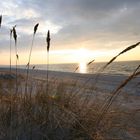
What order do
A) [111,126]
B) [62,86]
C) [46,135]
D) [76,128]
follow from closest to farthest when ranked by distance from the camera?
[46,135] → [76,128] → [111,126] → [62,86]

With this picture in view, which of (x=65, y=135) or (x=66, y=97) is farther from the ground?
(x=66, y=97)

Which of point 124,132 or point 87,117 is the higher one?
point 87,117

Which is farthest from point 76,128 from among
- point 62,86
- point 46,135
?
point 62,86

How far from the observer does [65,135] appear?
3.40 meters

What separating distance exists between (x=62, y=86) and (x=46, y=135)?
5.01ft

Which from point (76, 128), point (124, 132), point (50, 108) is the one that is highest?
point (50, 108)

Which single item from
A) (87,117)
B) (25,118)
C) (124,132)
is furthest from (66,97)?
(124,132)

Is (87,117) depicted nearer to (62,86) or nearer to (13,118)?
(13,118)

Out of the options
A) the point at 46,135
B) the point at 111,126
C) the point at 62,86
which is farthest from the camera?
the point at 62,86

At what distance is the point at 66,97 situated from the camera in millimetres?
4070

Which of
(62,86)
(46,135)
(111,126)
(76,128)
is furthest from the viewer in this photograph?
(62,86)

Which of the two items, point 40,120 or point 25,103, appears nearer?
point 40,120

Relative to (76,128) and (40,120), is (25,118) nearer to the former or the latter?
(40,120)

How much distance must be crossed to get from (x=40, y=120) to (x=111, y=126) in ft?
3.30
